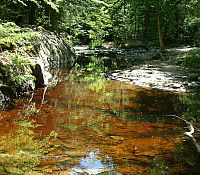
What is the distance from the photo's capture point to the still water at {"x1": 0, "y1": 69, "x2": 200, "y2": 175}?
6.16 m

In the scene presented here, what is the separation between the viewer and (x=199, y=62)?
Answer: 57.9 feet

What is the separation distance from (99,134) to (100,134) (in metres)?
0.03

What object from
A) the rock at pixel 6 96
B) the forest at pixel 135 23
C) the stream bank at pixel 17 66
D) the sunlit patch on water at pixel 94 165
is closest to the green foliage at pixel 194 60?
the stream bank at pixel 17 66

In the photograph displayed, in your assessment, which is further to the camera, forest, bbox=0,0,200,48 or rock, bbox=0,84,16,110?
forest, bbox=0,0,200,48

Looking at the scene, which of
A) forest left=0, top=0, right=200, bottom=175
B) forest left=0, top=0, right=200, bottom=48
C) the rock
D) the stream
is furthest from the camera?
forest left=0, top=0, right=200, bottom=48

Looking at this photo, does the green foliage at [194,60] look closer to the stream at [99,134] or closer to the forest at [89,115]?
the forest at [89,115]

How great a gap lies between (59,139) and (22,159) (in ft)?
5.02

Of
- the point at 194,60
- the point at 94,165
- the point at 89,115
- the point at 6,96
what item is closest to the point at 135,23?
the point at 194,60

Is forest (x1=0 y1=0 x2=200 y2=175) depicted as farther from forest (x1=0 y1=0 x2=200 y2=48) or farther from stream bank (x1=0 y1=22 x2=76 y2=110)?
forest (x1=0 y1=0 x2=200 y2=48)

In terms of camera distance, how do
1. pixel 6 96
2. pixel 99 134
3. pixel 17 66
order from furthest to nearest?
1. pixel 17 66
2. pixel 6 96
3. pixel 99 134

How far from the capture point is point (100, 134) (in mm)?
8234

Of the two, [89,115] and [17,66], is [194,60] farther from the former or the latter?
[17,66]

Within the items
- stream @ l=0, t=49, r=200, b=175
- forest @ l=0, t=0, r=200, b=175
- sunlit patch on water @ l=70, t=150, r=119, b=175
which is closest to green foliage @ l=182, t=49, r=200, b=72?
forest @ l=0, t=0, r=200, b=175

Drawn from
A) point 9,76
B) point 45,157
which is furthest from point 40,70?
point 45,157
